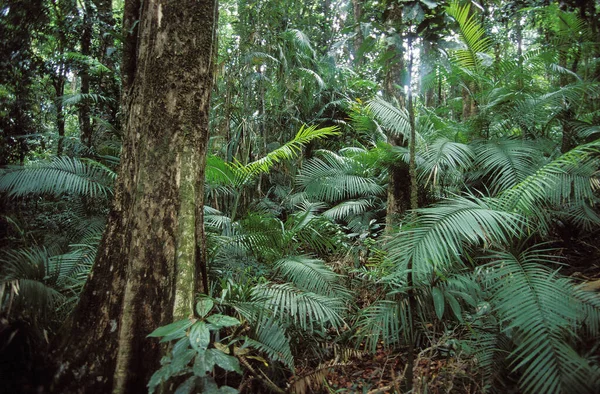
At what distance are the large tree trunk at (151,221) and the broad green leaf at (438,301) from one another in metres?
1.41

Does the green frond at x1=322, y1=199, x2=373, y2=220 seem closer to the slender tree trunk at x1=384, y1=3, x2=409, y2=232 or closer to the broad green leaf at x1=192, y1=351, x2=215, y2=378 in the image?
the slender tree trunk at x1=384, y1=3, x2=409, y2=232

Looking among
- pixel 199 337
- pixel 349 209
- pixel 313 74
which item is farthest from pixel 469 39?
pixel 199 337

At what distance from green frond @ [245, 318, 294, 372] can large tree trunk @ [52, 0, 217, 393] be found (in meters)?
0.49

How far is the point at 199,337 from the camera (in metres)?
1.59

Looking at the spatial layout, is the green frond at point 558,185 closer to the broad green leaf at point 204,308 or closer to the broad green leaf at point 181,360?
the broad green leaf at point 204,308

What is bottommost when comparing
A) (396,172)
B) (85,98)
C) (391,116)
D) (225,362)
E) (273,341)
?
(273,341)

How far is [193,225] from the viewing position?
2219 mm

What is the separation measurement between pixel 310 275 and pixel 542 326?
1.66m

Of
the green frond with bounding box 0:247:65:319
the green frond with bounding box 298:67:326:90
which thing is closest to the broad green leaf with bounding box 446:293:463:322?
the green frond with bounding box 0:247:65:319

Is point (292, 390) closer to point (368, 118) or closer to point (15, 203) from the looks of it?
point (368, 118)

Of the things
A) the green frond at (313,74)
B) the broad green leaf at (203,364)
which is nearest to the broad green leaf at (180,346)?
the broad green leaf at (203,364)

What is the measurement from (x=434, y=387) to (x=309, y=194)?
3401 millimetres

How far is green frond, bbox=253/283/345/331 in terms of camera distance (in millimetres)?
2594

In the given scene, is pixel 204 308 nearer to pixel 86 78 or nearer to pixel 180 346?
pixel 180 346
